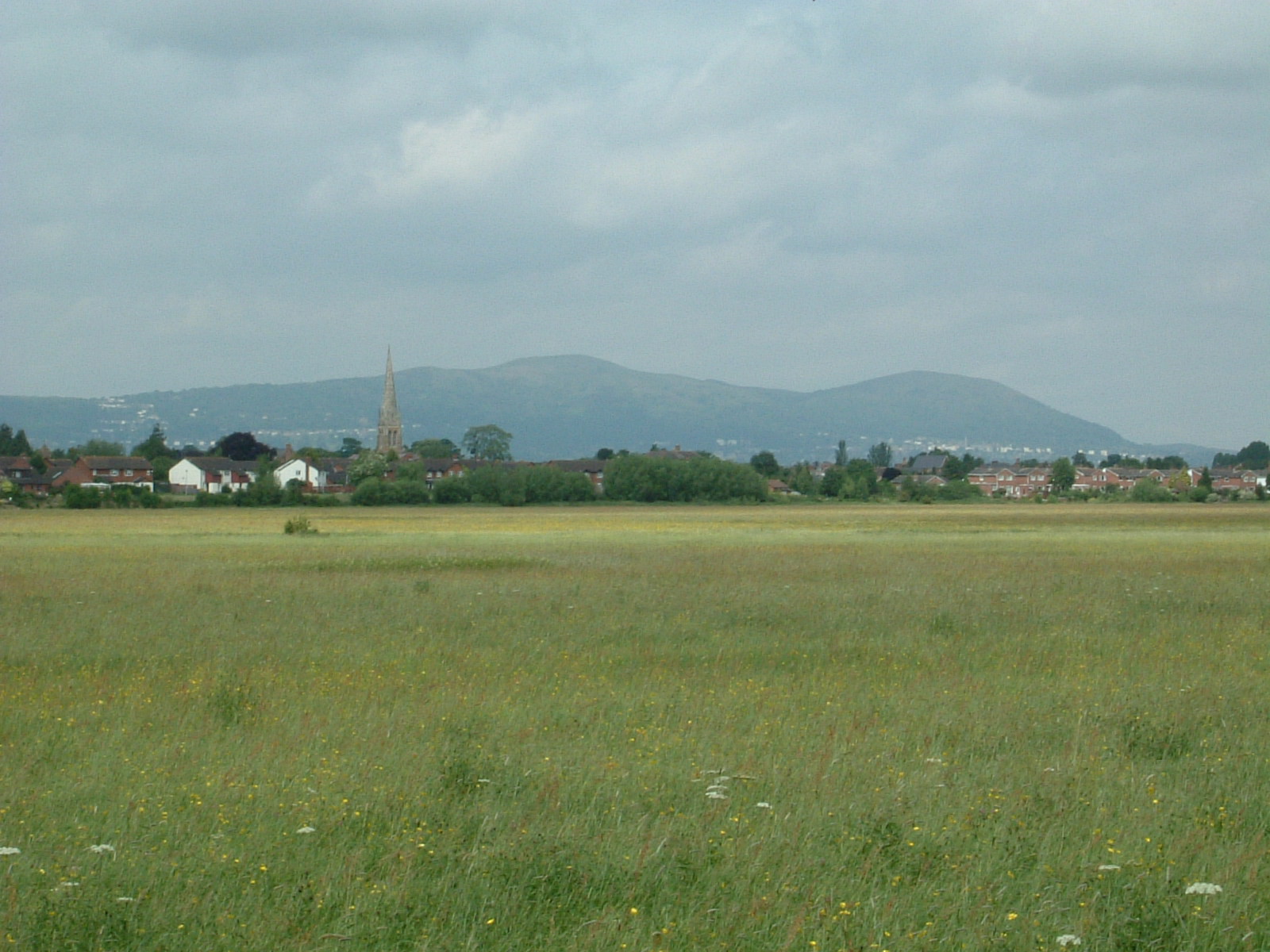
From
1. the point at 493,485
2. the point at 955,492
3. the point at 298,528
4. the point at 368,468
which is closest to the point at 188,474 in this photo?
the point at 368,468

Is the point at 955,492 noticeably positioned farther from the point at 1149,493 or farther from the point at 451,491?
the point at 451,491

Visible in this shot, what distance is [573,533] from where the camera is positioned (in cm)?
6894

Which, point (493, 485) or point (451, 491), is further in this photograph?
point (493, 485)

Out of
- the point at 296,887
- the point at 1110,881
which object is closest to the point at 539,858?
the point at 296,887

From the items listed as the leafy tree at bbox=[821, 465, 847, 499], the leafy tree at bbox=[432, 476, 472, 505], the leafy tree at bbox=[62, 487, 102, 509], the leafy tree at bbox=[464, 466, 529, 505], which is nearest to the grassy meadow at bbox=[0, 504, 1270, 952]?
the leafy tree at bbox=[62, 487, 102, 509]

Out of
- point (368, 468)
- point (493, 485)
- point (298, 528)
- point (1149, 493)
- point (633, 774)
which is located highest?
point (368, 468)

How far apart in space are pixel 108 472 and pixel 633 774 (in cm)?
18699

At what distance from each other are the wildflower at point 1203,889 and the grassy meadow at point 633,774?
0.33 feet

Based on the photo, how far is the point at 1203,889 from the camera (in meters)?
7.25

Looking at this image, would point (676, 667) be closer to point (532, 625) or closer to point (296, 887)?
point (532, 625)

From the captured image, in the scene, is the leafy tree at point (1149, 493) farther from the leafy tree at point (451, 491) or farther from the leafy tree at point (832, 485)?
the leafy tree at point (451, 491)

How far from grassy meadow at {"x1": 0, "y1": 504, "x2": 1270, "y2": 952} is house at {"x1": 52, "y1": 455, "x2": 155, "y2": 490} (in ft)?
532

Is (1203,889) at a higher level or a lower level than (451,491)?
lower

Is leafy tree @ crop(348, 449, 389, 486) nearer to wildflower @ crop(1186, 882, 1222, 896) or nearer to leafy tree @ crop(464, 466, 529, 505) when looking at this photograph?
leafy tree @ crop(464, 466, 529, 505)
